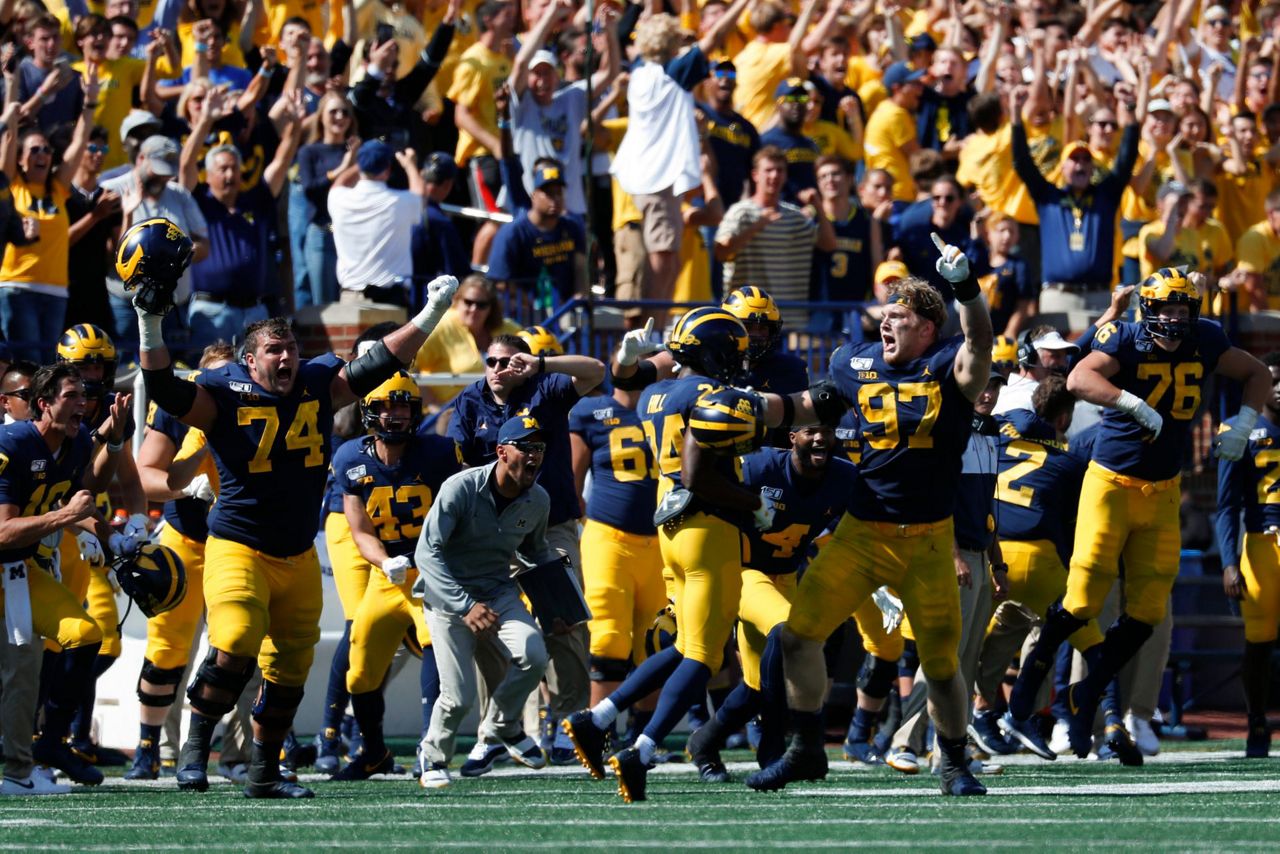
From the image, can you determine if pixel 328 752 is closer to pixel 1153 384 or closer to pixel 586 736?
pixel 586 736

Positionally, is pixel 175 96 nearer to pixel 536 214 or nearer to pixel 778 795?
pixel 536 214

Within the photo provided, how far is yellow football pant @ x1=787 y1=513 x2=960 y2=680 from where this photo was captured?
871cm

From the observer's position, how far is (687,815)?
25.8ft

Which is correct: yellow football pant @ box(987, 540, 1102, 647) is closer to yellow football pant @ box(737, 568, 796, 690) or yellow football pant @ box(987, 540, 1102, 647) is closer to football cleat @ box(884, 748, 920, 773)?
football cleat @ box(884, 748, 920, 773)

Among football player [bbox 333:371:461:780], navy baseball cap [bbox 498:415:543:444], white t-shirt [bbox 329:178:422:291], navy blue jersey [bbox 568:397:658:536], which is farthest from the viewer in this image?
white t-shirt [bbox 329:178:422:291]

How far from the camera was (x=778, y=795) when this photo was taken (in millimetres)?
8922

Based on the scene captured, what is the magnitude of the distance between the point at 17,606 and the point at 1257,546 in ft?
19.9

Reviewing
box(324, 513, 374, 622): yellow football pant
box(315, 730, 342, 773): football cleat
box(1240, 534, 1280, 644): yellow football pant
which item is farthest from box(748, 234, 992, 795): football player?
box(1240, 534, 1280, 644): yellow football pant

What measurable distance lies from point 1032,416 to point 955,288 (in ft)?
10.8

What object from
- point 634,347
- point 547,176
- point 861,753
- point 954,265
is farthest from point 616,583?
point 547,176

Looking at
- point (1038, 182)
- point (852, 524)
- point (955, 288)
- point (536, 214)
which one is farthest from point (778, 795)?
point (1038, 182)

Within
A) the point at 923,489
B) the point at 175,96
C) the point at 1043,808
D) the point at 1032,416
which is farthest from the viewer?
the point at 175,96

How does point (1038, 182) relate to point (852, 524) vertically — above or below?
above

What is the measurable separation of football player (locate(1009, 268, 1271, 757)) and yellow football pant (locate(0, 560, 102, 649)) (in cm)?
452
